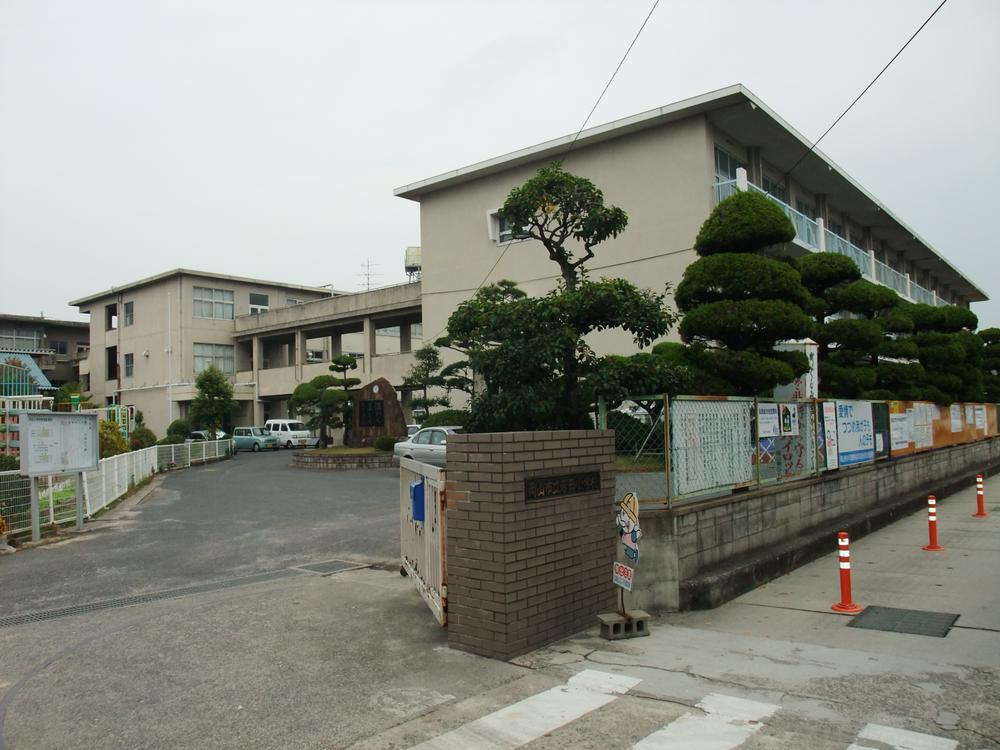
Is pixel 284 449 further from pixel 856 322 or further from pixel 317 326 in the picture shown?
pixel 856 322

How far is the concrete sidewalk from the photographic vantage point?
4.19 meters

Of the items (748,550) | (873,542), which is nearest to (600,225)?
(748,550)

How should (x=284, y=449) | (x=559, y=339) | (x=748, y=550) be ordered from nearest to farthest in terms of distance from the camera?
(x=748, y=550), (x=559, y=339), (x=284, y=449)

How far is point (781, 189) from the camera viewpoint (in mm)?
27719

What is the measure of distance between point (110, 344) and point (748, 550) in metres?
55.5

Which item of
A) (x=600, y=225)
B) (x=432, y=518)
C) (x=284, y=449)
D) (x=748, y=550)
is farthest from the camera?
(x=284, y=449)

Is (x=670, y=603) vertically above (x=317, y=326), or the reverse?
(x=317, y=326)

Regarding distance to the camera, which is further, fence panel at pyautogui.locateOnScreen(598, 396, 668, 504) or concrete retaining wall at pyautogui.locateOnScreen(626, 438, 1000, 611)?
fence panel at pyautogui.locateOnScreen(598, 396, 668, 504)

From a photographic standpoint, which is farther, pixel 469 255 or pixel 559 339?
pixel 469 255

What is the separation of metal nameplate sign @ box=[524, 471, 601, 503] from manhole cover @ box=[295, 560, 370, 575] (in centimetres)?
423

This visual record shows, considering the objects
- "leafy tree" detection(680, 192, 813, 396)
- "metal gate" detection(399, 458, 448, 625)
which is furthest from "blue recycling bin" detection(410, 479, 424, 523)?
"leafy tree" detection(680, 192, 813, 396)

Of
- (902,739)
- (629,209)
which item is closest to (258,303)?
(629,209)

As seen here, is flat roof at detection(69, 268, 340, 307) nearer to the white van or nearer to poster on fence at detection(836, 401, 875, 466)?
the white van

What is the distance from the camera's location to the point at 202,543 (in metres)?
11.5
